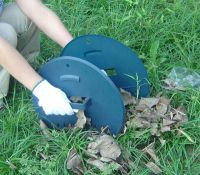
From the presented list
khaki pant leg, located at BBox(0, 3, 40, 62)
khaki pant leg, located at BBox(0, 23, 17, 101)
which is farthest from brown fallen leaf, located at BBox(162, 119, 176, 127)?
khaki pant leg, located at BBox(0, 3, 40, 62)

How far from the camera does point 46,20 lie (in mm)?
2521

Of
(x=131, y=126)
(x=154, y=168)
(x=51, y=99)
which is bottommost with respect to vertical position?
(x=154, y=168)

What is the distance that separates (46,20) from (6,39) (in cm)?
22

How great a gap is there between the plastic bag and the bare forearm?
0.71 m

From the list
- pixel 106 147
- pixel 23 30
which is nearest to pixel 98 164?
pixel 106 147

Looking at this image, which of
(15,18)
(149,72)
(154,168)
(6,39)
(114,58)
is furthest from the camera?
(15,18)

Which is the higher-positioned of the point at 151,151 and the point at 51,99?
the point at 51,99

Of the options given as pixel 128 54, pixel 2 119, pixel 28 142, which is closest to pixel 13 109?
pixel 2 119

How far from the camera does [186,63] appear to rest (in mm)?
2693

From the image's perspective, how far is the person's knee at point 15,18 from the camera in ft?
8.87

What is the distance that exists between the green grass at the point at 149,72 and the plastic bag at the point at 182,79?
0.05 meters

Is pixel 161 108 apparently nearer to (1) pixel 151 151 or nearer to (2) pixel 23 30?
(1) pixel 151 151

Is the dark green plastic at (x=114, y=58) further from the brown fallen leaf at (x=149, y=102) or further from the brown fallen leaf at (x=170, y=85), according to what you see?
the brown fallen leaf at (x=170, y=85)

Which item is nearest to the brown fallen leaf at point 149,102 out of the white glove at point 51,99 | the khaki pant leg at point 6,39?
the white glove at point 51,99
